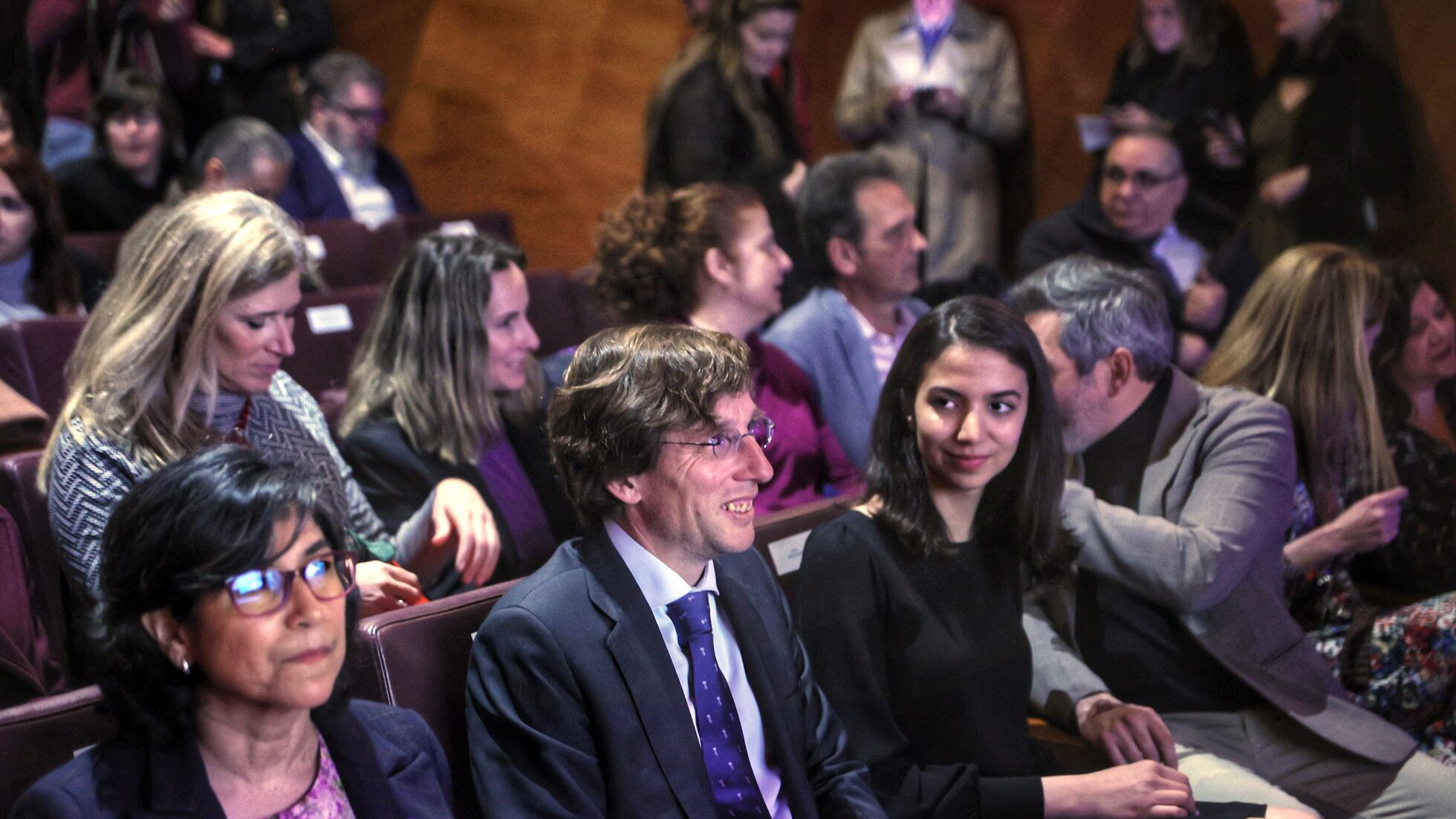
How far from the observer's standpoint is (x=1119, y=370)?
2271 mm

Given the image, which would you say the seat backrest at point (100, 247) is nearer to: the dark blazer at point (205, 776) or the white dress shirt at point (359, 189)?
the white dress shirt at point (359, 189)

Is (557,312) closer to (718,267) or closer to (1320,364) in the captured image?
(718,267)

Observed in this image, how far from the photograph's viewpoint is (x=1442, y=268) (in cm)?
372

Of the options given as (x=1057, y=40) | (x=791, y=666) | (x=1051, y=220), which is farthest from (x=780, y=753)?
(x=1057, y=40)

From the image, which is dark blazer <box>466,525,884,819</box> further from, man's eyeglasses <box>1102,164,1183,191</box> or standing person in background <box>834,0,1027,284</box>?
standing person in background <box>834,0,1027,284</box>

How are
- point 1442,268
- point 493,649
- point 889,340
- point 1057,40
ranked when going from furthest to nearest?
point 1057,40 < point 1442,268 < point 889,340 < point 493,649

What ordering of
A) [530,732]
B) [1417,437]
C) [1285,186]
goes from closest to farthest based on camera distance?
[530,732], [1417,437], [1285,186]

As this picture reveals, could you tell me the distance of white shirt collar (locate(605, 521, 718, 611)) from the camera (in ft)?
5.26

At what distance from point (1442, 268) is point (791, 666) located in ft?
9.47

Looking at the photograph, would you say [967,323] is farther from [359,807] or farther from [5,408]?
[5,408]

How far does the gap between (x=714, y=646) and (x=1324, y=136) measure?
10.1 ft

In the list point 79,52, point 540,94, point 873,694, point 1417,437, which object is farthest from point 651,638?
point 540,94

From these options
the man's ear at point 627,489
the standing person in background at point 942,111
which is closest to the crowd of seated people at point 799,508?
the man's ear at point 627,489

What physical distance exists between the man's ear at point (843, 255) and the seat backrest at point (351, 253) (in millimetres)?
1877
